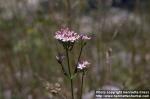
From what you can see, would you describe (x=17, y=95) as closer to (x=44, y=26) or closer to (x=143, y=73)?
(x=44, y=26)

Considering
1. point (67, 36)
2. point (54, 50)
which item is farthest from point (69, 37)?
point (54, 50)

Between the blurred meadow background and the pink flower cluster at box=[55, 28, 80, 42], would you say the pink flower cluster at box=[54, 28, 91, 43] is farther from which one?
the blurred meadow background

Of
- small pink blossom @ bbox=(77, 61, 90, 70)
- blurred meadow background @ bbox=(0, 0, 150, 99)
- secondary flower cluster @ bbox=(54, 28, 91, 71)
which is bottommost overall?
small pink blossom @ bbox=(77, 61, 90, 70)

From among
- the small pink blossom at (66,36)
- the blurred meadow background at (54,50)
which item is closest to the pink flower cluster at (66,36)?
the small pink blossom at (66,36)

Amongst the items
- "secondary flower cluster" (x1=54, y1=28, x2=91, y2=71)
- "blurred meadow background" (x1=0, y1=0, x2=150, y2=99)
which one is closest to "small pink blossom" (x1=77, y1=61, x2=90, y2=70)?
"secondary flower cluster" (x1=54, y1=28, x2=91, y2=71)

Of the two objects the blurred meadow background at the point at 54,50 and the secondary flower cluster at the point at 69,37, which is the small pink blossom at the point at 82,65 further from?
the blurred meadow background at the point at 54,50

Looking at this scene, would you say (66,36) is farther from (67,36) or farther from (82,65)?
(82,65)

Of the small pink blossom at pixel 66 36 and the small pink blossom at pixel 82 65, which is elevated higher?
the small pink blossom at pixel 66 36

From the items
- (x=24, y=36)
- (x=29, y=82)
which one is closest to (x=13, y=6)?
(x=24, y=36)

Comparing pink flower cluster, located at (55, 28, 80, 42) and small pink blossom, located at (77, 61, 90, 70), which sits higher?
pink flower cluster, located at (55, 28, 80, 42)
